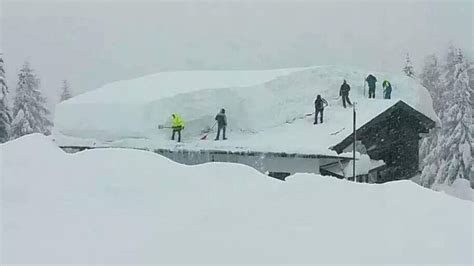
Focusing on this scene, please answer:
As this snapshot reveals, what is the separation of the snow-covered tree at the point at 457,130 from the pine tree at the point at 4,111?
18125 mm

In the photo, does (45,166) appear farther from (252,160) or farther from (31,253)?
(252,160)

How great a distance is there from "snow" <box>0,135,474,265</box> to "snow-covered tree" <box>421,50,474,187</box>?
72.5 ft

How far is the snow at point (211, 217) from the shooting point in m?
4.77

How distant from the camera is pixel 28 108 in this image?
29.5 meters

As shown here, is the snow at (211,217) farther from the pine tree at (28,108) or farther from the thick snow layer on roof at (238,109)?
the pine tree at (28,108)

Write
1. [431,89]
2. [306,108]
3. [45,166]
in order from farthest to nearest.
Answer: [431,89], [306,108], [45,166]

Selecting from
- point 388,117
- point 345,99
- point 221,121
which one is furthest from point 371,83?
point 221,121

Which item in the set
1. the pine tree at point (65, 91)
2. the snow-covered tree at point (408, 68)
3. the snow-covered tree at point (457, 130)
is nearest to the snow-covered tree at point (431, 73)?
the snow-covered tree at point (408, 68)

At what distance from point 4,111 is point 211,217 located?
23029mm

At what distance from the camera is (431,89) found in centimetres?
3391

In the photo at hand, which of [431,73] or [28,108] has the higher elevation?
[431,73]

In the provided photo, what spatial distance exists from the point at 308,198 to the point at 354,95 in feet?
48.8

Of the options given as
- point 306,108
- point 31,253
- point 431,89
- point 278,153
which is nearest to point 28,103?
point 306,108

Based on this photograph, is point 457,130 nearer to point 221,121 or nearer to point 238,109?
point 238,109
